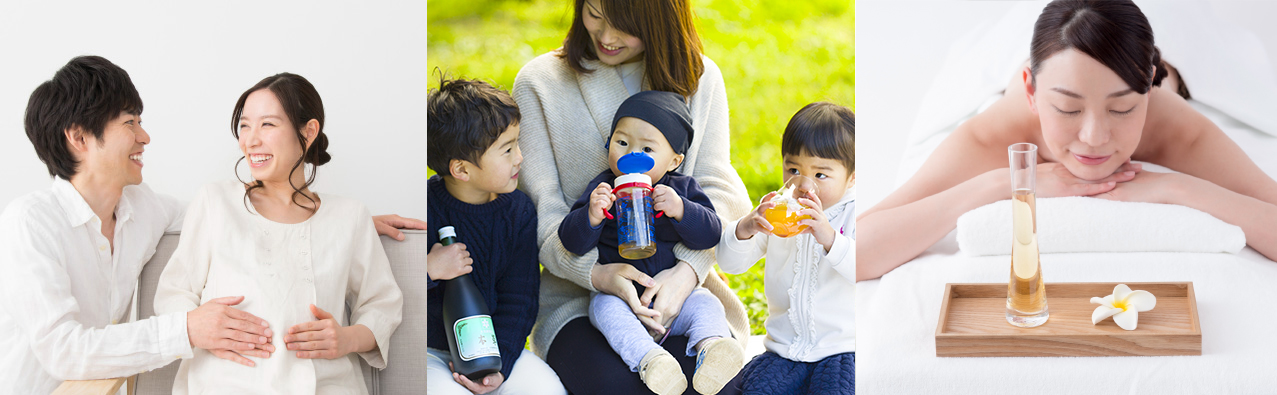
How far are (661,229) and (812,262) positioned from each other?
397 mm

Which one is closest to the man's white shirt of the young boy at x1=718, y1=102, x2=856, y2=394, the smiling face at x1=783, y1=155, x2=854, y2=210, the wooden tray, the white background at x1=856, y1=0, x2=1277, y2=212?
the young boy at x1=718, y1=102, x2=856, y2=394

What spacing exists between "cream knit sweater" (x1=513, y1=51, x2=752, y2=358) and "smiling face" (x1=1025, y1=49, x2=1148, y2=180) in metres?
0.80

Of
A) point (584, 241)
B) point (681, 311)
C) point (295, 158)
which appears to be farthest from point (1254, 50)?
point (295, 158)

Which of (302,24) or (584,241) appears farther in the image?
(302,24)

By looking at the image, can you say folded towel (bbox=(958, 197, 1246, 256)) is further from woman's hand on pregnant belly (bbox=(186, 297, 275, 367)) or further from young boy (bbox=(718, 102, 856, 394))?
woman's hand on pregnant belly (bbox=(186, 297, 275, 367))

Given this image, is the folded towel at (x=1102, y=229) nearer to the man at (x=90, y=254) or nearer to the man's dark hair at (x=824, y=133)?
the man's dark hair at (x=824, y=133)

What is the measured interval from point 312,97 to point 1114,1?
7.05ft

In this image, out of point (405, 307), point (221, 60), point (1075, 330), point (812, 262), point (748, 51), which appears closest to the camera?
point (1075, 330)

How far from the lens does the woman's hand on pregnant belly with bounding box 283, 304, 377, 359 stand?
8.02 feet

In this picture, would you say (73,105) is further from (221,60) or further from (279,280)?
(279,280)

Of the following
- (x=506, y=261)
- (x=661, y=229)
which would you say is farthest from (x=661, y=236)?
(x=506, y=261)

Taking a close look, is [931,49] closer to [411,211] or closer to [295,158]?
[411,211]

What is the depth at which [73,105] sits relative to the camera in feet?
8.32

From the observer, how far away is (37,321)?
238 cm
